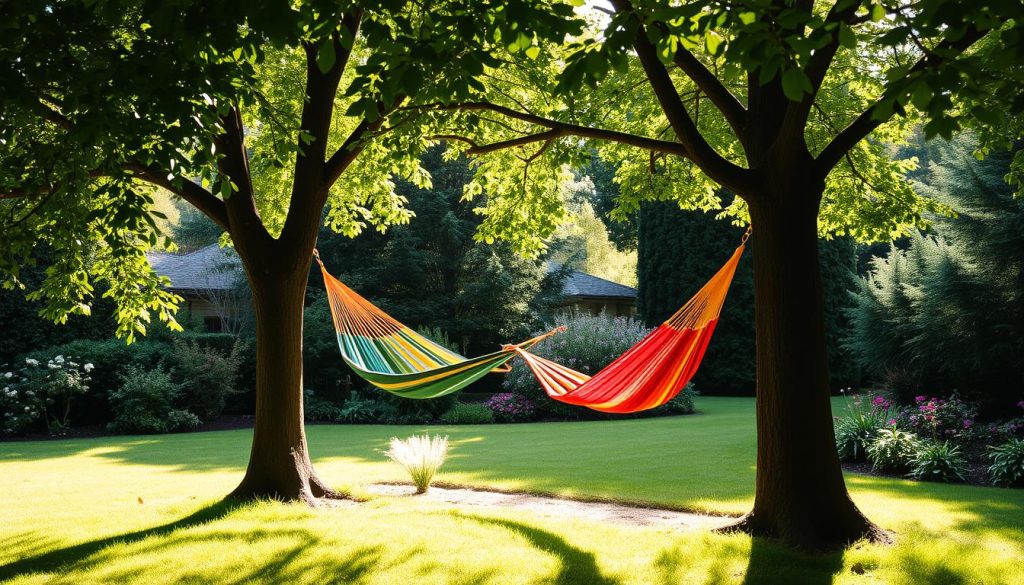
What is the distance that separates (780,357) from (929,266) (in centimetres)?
613

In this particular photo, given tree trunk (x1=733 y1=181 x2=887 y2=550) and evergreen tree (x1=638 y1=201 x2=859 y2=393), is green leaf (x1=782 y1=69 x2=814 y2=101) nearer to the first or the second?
tree trunk (x1=733 y1=181 x2=887 y2=550)

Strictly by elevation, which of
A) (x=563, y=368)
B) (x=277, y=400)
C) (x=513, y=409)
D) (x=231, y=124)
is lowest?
(x=513, y=409)

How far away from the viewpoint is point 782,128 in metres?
4.26

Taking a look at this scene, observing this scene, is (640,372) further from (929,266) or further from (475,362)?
(929,266)

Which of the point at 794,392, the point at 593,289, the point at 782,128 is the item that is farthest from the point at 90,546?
the point at 593,289

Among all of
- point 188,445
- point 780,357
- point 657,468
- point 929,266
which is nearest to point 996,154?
point 929,266

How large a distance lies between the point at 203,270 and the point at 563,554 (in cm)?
1716

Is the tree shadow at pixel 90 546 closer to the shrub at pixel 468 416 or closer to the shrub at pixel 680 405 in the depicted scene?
the shrub at pixel 468 416

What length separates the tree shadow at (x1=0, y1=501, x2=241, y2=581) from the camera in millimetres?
4109

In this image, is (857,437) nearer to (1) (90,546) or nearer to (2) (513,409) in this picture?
(2) (513,409)

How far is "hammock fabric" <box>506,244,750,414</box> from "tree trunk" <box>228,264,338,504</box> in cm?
206

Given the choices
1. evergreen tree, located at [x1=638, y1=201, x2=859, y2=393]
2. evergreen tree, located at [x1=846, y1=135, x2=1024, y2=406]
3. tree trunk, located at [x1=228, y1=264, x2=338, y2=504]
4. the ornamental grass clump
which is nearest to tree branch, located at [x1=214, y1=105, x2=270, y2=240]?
tree trunk, located at [x1=228, y1=264, x2=338, y2=504]

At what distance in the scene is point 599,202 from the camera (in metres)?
29.4

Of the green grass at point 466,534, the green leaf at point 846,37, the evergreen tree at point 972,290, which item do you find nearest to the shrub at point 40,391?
the green grass at point 466,534
